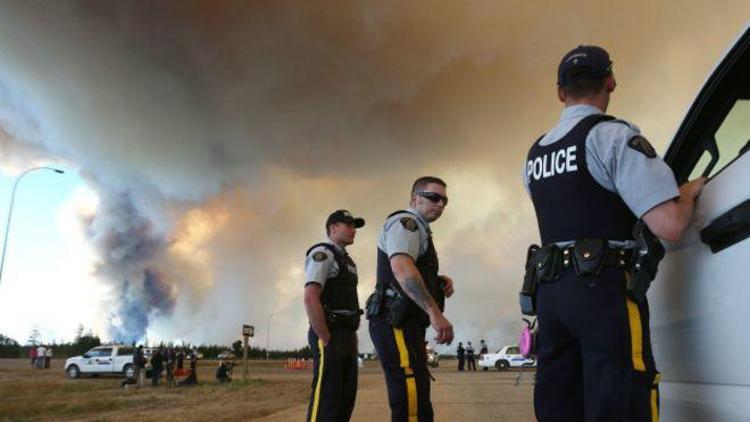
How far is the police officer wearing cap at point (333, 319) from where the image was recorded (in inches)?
169

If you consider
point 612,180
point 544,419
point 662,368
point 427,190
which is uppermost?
point 427,190

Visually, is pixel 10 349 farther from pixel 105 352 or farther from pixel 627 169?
pixel 627 169

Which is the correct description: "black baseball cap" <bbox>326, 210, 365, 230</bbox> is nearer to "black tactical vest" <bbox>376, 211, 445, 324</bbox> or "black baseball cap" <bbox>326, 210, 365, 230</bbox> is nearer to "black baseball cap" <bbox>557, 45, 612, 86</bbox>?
"black tactical vest" <bbox>376, 211, 445, 324</bbox>

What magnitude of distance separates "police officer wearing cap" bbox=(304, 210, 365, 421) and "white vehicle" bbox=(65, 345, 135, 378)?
98.6ft

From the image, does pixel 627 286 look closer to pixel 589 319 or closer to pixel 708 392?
pixel 589 319

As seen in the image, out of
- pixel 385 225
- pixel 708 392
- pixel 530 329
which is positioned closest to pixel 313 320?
pixel 385 225

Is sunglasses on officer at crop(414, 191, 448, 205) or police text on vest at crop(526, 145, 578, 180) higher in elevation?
sunglasses on officer at crop(414, 191, 448, 205)

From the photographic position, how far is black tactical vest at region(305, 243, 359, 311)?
181 inches

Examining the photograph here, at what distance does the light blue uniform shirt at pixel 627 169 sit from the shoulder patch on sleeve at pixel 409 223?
1.76m

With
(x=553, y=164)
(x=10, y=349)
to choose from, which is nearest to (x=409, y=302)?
(x=553, y=164)

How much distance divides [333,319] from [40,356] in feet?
135

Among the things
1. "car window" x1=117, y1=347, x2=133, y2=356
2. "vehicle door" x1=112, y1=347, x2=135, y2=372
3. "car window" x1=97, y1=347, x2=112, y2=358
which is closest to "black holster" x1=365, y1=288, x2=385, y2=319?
"vehicle door" x1=112, y1=347, x2=135, y2=372

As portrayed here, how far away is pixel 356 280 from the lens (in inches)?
192

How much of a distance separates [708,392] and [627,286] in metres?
0.38
